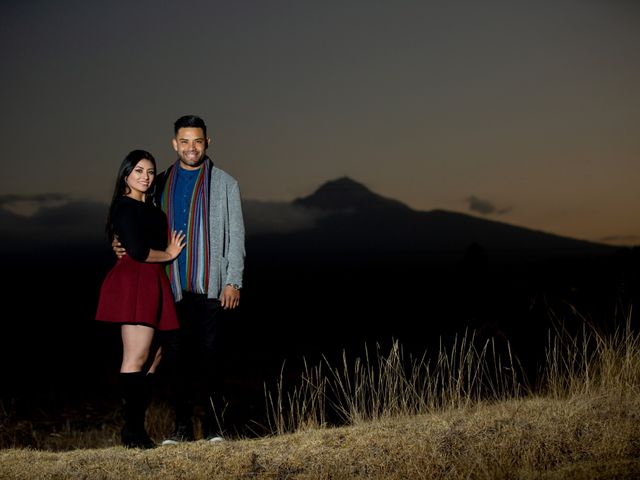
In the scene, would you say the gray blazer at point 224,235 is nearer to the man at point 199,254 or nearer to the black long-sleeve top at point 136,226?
the man at point 199,254

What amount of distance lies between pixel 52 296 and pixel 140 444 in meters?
17.6

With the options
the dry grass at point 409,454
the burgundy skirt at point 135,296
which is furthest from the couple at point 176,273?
the dry grass at point 409,454

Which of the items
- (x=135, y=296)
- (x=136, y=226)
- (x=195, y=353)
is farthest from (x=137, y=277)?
(x=195, y=353)

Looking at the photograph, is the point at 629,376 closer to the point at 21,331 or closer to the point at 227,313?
the point at 227,313

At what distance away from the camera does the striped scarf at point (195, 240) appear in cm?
481

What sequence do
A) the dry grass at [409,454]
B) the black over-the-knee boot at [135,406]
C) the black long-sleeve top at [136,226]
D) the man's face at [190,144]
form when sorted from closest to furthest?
the dry grass at [409,454], the black long-sleeve top at [136,226], the black over-the-knee boot at [135,406], the man's face at [190,144]

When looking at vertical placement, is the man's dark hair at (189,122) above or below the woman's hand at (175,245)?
above

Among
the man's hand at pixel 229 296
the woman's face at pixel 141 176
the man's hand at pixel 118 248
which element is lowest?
the man's hand at pixel 229 296

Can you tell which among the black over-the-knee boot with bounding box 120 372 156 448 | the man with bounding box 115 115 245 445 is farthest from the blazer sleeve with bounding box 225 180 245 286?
the black over-the-knee boot with bounding box 120 372 156 448

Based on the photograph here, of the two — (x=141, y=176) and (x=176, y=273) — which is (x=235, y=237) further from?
(x=141, y=176)

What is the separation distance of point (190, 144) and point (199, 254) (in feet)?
2.35

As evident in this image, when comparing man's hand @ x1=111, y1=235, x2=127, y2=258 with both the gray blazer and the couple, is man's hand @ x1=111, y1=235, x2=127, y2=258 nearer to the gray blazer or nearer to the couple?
the couple

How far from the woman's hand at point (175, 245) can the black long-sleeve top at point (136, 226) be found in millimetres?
80

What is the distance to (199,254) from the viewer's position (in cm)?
482
